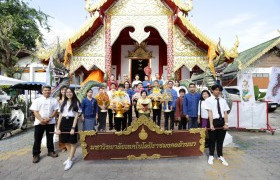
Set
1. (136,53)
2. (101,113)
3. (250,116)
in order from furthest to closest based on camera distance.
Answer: (136,53), (250,116), (101,113)

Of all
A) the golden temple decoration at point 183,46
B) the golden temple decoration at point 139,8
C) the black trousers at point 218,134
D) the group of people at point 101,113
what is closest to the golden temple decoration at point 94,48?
the golden temple decoration at point 139,8

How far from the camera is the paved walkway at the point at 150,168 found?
4.00 metres

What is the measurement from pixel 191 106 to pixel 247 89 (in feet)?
12.4

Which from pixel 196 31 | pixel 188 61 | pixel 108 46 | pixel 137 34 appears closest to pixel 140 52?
pixel 137 34

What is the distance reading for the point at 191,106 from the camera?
5.46 metres

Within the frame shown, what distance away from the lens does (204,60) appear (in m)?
9.04

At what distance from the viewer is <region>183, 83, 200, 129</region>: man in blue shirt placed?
5430 mm

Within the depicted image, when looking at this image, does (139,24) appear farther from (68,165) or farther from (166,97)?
(68,165)

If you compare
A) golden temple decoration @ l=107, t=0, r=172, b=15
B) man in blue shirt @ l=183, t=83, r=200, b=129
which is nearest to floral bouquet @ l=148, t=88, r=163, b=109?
man in blue shirt @ l=183, t=83, r=200, b=129

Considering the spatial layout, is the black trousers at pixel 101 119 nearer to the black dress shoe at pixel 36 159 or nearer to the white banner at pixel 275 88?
the black dress shoe at pixel 36 159

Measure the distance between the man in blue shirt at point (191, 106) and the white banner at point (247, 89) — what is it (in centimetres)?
349

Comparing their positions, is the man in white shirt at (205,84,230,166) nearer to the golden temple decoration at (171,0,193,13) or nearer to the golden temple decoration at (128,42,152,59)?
the golden temple decoration at (171,0,193,13)

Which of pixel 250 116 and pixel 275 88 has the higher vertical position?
pixel 275 88

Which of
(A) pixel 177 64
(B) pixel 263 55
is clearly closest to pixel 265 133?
(A) pixel 177 64
